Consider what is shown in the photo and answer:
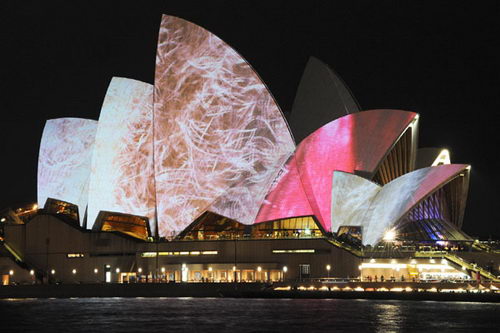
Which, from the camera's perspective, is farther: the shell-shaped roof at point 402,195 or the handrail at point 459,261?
the handrail at point 459,261

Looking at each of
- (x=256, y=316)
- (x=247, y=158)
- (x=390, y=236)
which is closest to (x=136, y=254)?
(x=247, y=158)

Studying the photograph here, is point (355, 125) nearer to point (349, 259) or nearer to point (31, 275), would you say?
point (349, 259)

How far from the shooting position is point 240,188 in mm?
63688

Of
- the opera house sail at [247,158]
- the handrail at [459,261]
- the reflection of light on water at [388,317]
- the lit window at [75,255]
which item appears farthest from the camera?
the lit window at [75,255]

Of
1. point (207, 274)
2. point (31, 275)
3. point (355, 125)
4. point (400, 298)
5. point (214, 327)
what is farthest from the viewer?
point (31, 275)

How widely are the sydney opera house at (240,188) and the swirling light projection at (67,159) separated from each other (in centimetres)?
75

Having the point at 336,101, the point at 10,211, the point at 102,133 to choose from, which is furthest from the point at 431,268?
the point at 10,211

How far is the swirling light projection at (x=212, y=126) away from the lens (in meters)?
62.5

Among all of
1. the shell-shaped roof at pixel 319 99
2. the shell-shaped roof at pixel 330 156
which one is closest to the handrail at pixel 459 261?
the shell-shaped roof at pixel 330 156

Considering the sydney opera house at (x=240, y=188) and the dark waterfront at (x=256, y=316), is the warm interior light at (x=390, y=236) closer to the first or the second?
the sydney opera house at (x=240, y=188)

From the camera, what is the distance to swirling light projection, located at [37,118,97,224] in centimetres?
7138

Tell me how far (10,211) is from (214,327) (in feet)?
138

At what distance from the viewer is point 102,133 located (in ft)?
218

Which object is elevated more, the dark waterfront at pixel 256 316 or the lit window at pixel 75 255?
the lit window at pixel 75 255
